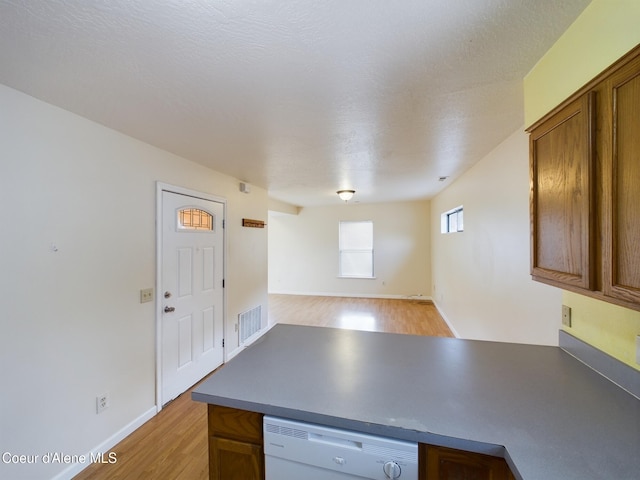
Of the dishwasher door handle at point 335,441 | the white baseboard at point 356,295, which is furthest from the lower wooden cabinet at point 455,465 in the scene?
the white baseboard at point 356,295

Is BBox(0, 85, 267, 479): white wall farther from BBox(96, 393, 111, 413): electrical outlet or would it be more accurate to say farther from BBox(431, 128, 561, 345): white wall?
BBox(431, 128, 561, 345): white wall

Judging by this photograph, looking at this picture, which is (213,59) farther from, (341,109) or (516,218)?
(516,218)

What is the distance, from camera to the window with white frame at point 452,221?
3.81 meters

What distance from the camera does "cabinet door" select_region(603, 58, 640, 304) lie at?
2.36 feet

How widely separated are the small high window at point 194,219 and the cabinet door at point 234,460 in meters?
2.03

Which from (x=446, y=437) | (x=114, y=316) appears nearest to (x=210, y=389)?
(x=446, y=437)

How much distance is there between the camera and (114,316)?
1972mm

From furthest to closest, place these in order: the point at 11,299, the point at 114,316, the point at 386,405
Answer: the point at 114,316, the point at 11,299, the point at 386,405

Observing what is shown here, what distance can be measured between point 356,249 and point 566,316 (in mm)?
5513

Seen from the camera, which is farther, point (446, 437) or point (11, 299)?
point (11, 299)

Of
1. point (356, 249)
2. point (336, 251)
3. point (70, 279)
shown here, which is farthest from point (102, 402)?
point (356, 249)

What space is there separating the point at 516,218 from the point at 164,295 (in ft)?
10.1

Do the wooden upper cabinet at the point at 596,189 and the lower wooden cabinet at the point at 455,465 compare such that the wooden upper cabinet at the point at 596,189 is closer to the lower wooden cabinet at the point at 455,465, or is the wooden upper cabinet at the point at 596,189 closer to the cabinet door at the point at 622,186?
the cabinet door at the point at 622,186

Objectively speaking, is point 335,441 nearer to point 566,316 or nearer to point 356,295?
point 566,316
